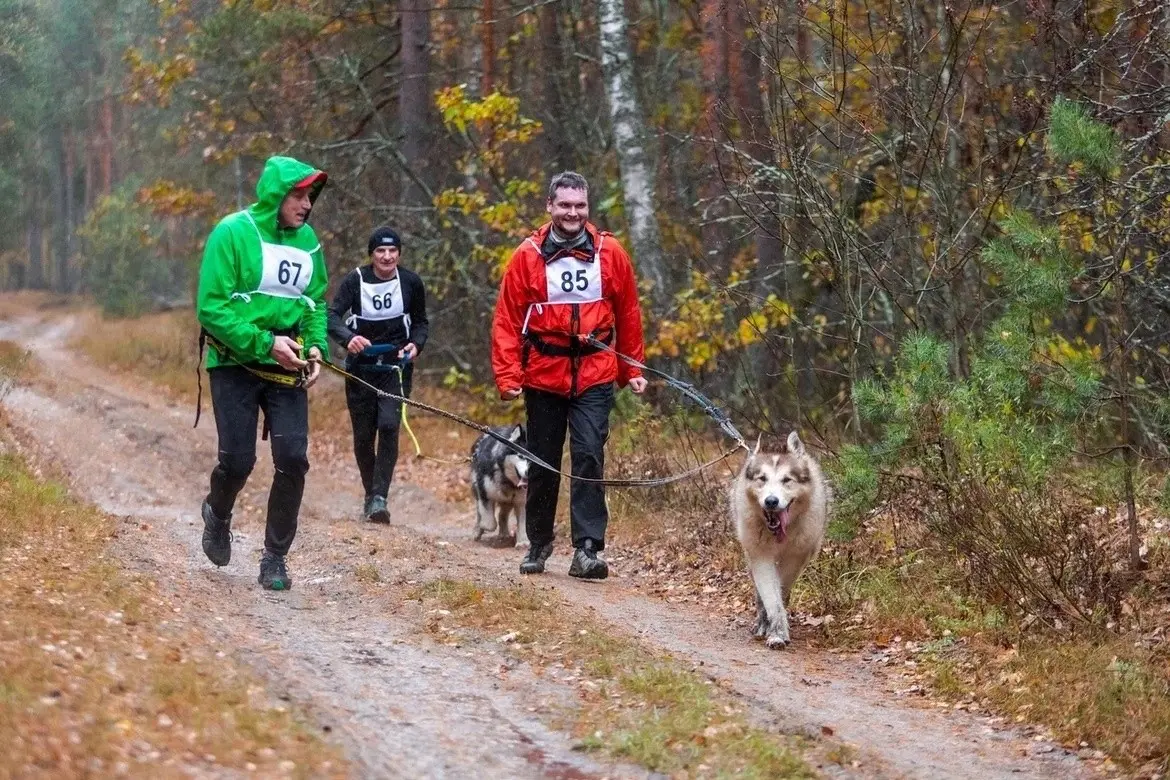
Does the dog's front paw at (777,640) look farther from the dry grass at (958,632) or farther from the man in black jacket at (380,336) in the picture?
the man in black jacket at (380,336)

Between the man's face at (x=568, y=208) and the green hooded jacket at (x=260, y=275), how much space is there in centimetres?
147

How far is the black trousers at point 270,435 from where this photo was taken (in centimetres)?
736

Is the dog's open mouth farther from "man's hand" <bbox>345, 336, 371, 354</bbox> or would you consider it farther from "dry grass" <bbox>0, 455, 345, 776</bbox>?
"man's hand" <bbox>345, 336, 371, 354</bbox>

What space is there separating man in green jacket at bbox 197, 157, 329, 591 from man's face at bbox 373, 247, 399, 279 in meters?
3.43

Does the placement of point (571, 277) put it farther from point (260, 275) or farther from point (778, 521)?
point (778, 521)

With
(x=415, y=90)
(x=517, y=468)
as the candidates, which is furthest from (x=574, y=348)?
(x=415, y=90)

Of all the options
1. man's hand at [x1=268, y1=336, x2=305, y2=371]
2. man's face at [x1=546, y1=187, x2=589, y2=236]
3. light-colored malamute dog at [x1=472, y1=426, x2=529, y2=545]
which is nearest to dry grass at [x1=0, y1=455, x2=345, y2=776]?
man's hand at [x1=268, y1=336, x2=305, y2=371]

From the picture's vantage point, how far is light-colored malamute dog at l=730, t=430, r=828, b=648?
282 inches

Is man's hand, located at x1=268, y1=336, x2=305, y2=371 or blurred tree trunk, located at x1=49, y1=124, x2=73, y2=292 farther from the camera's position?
blurred tree trunk, located at x1=49, y1=124, x2=73, y2=292

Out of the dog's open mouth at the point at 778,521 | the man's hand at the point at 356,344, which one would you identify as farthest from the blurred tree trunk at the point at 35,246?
the dog's open mouth at the point at 778,521

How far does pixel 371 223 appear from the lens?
64.5 ft

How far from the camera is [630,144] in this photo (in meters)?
14.1

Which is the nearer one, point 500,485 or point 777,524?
point 777,524

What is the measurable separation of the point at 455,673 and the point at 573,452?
2.75m
